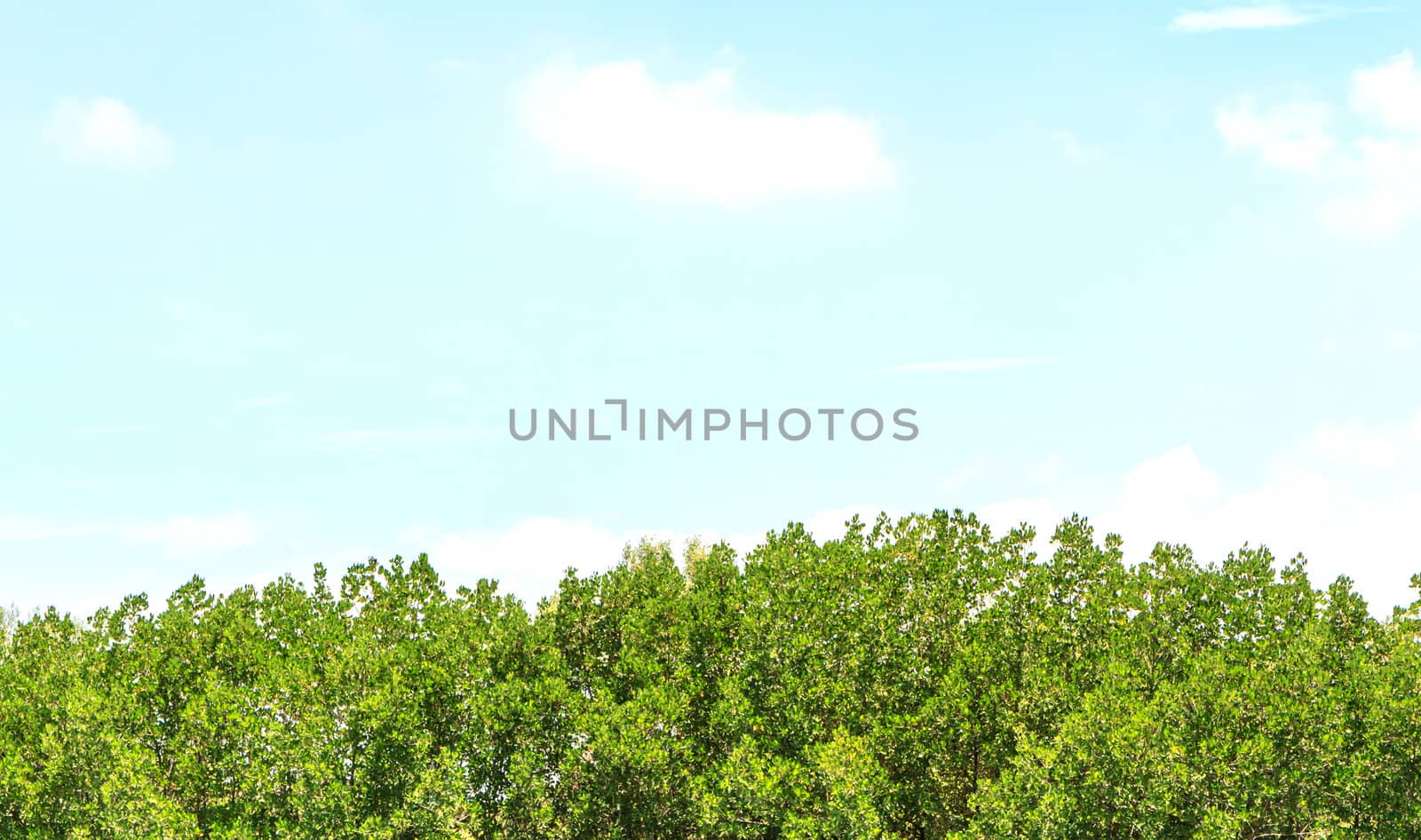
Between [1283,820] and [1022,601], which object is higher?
[1022,601]

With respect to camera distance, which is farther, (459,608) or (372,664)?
(459,608)

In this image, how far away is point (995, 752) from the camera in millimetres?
31406

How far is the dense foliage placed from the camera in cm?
2856

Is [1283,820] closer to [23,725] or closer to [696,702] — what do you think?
[696,702]

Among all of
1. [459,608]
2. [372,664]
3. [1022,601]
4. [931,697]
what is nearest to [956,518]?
[1022,601]

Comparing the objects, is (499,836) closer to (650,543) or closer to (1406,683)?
(1406,683)

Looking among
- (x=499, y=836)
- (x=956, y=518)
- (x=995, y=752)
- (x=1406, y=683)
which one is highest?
(x=956, y=518)

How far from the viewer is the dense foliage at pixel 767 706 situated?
28.6 metres

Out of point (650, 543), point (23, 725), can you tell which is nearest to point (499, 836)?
point (23, 725)

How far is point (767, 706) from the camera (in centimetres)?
3200

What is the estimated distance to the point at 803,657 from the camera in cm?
3209

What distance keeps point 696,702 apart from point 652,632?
7.80 ft

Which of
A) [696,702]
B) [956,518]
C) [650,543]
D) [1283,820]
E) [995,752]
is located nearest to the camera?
[1283,820]

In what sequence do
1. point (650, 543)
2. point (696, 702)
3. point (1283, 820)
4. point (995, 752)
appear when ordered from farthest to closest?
point (650, 543), point (696, 702), point (995, 752), point (1283, 820)
